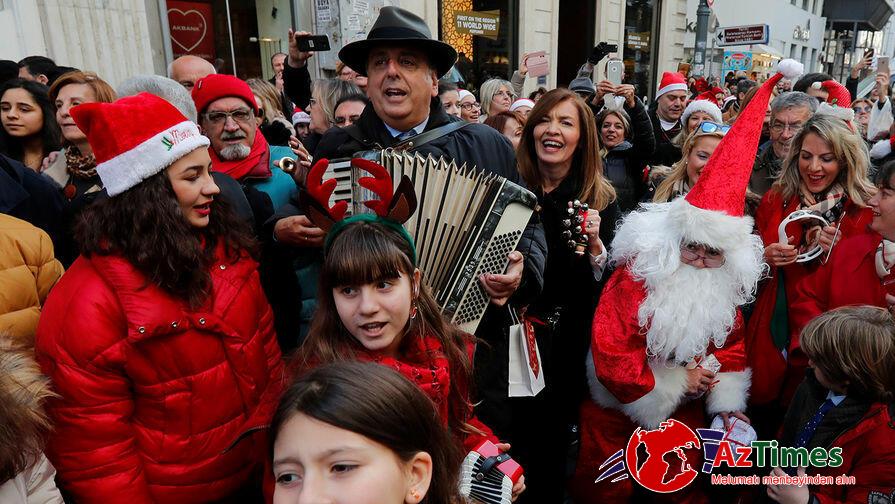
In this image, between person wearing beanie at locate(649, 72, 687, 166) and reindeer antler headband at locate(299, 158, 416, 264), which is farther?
person wearing beanie at locate(649, 72, 687, 166)

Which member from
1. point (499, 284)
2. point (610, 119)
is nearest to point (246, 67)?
point (610, 119)

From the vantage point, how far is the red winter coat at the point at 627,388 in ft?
8.02

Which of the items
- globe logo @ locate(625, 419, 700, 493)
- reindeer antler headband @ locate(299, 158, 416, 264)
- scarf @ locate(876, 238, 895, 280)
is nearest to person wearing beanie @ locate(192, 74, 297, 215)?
reindeer antler headband @ locate(299, 158, 416, 264)

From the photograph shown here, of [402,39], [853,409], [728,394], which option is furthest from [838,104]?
[402,39]

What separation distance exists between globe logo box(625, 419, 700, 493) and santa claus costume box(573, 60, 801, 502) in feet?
0.16

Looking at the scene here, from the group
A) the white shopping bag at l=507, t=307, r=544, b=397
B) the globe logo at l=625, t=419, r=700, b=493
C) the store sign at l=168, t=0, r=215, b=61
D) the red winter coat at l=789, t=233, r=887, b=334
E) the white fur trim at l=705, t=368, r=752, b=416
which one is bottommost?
the globe logo at l=625, t=419, r=700, b=493

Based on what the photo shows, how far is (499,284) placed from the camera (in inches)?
83.7

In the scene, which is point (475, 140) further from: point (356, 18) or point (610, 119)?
point (356, 18)

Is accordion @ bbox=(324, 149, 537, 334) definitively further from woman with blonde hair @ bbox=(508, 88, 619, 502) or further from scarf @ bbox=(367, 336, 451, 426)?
woman with blonde hair @ bbox=(508, 88, 619, 502)

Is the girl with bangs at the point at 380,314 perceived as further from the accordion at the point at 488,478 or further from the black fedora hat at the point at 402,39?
the black fedora hat at the point at 402,39

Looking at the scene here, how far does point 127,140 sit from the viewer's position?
174 cm

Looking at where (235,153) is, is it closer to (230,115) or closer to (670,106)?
(230,115)

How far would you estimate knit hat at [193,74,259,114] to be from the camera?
→ 2764 millimetres

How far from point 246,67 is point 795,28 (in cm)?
3637
